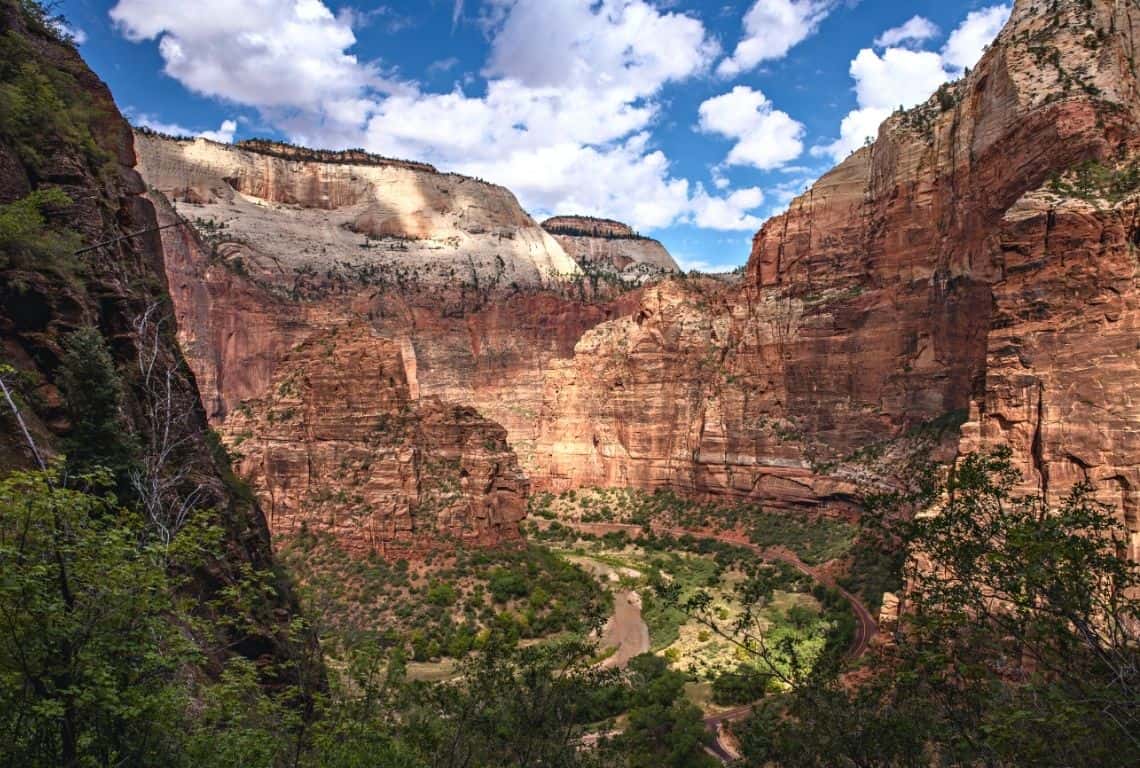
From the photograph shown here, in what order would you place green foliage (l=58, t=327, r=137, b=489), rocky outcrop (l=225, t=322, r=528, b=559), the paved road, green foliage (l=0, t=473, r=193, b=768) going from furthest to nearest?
rocky outcrop (l=225, t=322, r=528, b=559), the paved road, green foliage (l=58, t=327, r=137, b=489), green foliage (l=0, t=473, r=193, b=768)

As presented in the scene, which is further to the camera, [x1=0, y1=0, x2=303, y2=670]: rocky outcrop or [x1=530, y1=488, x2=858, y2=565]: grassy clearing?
[x1=530, y1=488, x2=858, y2=565]: grassy clearing

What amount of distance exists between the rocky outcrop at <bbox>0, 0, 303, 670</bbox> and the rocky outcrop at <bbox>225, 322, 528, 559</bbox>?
49.1 feet

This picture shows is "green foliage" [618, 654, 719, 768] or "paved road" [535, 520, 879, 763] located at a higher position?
"green foliage" [618, 654, 719, 768]

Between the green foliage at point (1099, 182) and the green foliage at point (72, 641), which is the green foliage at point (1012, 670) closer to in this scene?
the green foliage at point (72, 641)

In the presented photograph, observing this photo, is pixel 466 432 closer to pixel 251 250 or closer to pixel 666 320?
pixel 666 320

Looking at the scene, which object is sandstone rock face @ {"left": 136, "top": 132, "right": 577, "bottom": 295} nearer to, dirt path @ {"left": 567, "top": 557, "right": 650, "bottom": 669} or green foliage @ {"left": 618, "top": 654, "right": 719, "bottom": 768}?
dirt path @ {"left": 567, "top": 557, "right": 650, "bottom": 669}

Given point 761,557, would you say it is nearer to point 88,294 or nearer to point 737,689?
point 737,689

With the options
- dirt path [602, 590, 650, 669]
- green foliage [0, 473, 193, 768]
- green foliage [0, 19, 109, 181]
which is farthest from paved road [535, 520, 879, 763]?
green foliage [0, 19, 109, 181]

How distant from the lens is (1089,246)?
28000 millimetres

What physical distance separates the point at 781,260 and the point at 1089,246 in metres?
39.4

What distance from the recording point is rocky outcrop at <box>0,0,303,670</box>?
48.4 ft

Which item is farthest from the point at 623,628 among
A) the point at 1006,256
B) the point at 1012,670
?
the point at 1012,670

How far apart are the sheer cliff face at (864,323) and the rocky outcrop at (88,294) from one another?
22.2 meters

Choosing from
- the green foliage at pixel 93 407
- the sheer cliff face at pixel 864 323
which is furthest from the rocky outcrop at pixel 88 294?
the sheer cliff face at pixel 864 323
